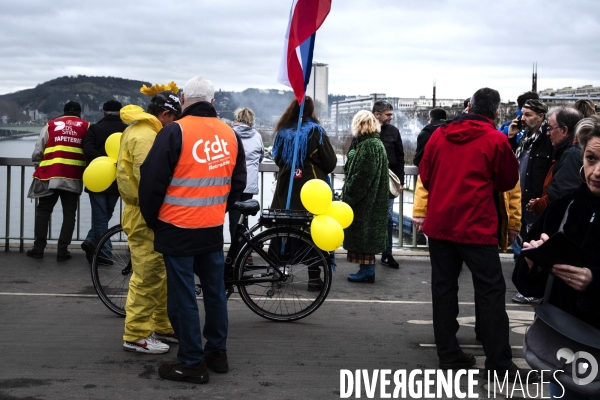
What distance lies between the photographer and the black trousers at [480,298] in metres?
5.45

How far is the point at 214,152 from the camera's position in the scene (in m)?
5.25

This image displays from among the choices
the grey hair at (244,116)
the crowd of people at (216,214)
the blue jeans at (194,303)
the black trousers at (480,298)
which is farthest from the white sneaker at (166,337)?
the grey hair at (244,116)

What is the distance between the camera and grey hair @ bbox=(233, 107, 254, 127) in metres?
9.54

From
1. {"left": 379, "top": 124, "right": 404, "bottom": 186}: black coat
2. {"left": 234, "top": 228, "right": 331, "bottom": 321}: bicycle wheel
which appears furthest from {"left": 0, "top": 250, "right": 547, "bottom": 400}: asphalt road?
{"left": 379, "top": 124, "right": 404, "bottom": 186}: black coat

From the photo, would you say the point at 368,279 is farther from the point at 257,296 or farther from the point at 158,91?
the point at 158,91

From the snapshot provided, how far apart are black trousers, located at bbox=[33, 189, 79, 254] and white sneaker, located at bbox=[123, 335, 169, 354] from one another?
171 inches

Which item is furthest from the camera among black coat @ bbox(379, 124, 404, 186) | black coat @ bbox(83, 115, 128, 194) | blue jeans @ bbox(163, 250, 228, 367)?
black coat @ bbox(379, 124, 404, 186)

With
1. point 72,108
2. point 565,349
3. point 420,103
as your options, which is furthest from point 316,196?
point 420,103

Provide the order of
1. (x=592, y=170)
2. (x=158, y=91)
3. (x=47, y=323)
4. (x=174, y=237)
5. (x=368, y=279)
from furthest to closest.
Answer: (x=368, y=279) < (x=47, y=323) < (x=158, y=91) < (x=174, y=237) < (x=592, y=170)

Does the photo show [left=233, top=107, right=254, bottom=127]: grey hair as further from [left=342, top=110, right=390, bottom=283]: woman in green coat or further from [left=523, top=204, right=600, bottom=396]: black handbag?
[left=523, top=204, right=600, bottom=396]: black handbag

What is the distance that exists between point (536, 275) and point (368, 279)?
5.53 meters

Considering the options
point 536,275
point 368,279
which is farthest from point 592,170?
point 368,279

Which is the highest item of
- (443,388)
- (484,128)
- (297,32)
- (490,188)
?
(297,32)

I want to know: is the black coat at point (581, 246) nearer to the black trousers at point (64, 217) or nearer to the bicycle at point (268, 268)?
the bicycle at point (268, 268)
